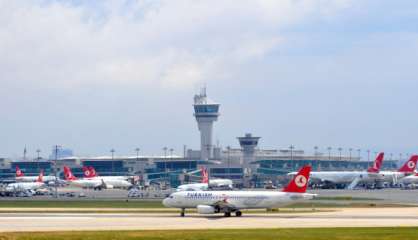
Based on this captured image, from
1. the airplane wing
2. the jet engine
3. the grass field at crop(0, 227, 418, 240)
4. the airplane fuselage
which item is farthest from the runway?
the grass field at crop(0, 227, 418, 240)

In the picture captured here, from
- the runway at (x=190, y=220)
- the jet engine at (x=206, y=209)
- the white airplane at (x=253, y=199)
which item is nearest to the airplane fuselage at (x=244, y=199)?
the white airplane at (x=253, y=199)

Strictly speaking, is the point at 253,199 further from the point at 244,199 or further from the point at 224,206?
the point at 224,206

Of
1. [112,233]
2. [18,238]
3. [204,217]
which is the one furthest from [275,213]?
[18,238]

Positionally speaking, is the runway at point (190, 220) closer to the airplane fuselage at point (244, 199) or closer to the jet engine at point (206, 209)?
the jet engine at point (206, 209)

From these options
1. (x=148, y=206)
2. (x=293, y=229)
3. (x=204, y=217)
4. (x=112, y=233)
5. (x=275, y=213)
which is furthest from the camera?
(x=148, y=206)

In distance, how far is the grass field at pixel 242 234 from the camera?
228 ft

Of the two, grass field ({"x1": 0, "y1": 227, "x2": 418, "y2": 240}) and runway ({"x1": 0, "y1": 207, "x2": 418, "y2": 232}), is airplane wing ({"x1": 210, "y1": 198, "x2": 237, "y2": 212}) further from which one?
grass field ({"x1": 0, "y1": 227, "x2": 418, "y2": 240})

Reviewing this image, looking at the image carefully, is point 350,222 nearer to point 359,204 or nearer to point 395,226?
point 395,226

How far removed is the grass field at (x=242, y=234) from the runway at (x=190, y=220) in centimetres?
598

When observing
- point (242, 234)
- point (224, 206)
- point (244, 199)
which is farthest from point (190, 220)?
point (242, 234)

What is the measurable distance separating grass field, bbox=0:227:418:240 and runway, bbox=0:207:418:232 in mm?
5976

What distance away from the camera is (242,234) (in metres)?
73.1

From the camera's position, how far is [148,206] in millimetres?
126750

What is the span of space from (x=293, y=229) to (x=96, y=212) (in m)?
37.3
